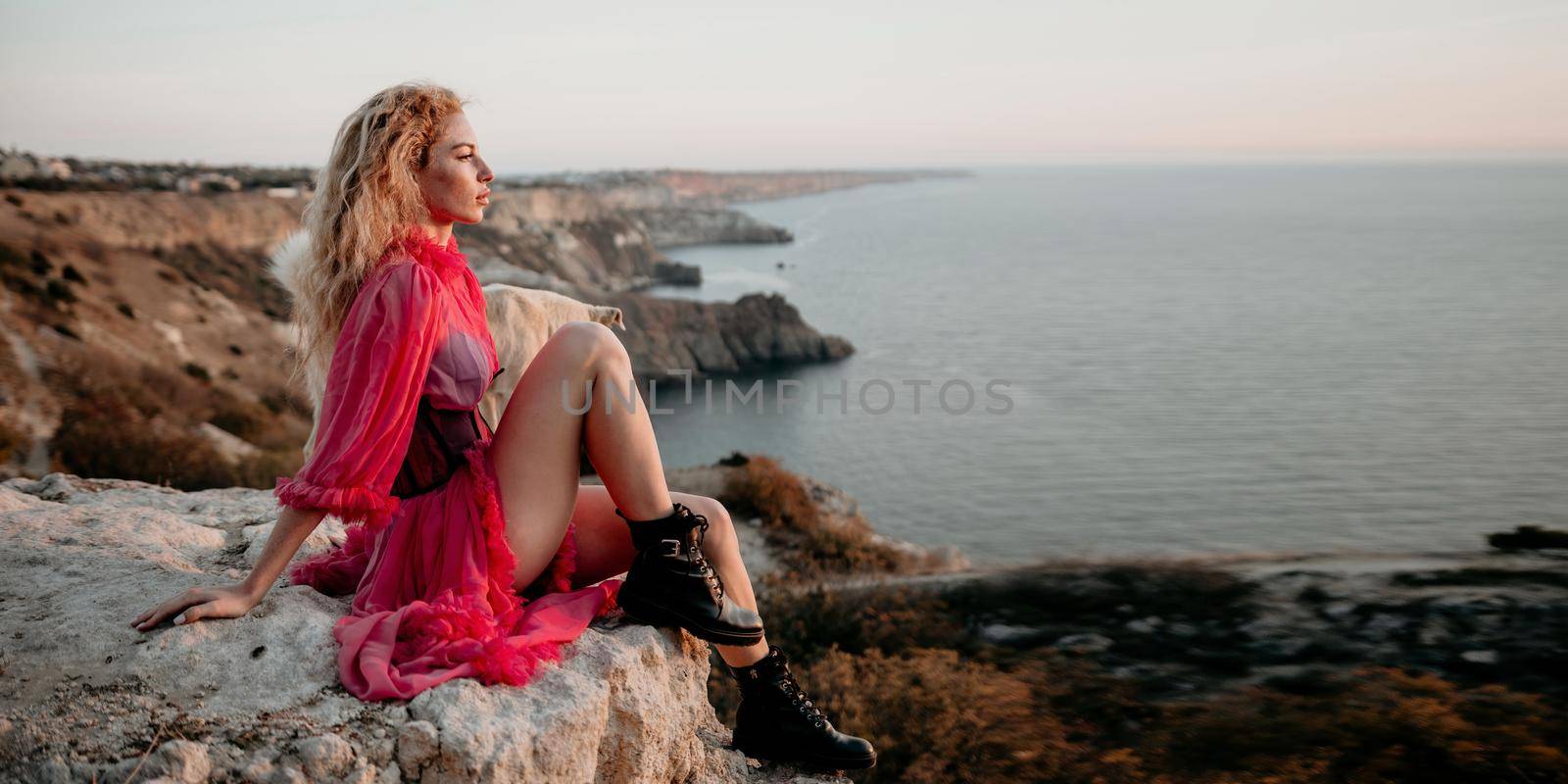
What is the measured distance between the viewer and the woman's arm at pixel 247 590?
2.71 meters

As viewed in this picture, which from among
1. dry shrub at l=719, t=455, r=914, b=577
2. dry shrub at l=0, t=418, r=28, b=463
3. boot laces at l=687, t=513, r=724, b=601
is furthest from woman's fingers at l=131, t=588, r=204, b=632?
dry shrub at l=0, t=418, r=28, b=463

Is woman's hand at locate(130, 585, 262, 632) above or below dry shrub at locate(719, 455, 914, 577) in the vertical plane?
above

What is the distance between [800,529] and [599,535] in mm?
13492

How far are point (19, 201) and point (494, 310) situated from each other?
46.9 m

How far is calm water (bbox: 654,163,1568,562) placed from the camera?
34.6 metres

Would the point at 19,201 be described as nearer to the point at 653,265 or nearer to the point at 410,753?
the point at 410,753

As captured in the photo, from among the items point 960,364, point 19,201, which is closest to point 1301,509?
point 960,364

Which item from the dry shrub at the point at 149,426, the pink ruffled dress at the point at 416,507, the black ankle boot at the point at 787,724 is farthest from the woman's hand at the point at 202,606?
the dry shrub at the point at 149,426

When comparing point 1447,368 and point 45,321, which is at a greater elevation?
point 45,321

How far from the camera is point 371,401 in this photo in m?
2.73

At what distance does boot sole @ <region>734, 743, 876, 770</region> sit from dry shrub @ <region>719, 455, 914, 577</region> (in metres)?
9.49

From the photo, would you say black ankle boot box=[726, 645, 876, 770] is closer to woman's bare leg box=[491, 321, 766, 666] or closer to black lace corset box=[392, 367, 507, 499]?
woman's bare leg box=[491, 321, 766, 666]

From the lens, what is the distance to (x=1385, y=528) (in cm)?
3312

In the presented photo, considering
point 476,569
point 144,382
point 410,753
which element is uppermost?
point 476,569
